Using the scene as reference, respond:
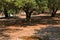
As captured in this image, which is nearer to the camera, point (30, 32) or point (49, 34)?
point (49, 34)

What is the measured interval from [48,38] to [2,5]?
11623 millimetres

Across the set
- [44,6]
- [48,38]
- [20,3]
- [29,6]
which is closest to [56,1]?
[44,6]

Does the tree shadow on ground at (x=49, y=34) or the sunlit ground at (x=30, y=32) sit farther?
the sunlit ground at (x=30, y=32)

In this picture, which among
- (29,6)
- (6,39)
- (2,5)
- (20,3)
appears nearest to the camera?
(6,39)

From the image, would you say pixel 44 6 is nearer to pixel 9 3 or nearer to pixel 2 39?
pixel 9 3

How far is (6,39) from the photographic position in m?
14.3

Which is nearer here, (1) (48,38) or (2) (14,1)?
(1) (48,38)

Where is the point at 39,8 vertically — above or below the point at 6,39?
above

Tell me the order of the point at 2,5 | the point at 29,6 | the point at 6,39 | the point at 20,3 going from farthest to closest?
the point at 2,5
the point at 29,6
the point at 20,3
the point at 6,39

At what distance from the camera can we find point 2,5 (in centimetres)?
2422

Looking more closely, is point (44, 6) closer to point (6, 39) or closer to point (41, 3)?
point (41, 3)

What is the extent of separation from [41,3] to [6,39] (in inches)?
379

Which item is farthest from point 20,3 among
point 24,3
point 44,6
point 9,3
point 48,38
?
point 48,38

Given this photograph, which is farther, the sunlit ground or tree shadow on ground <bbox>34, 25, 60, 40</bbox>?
the sunlit ground
